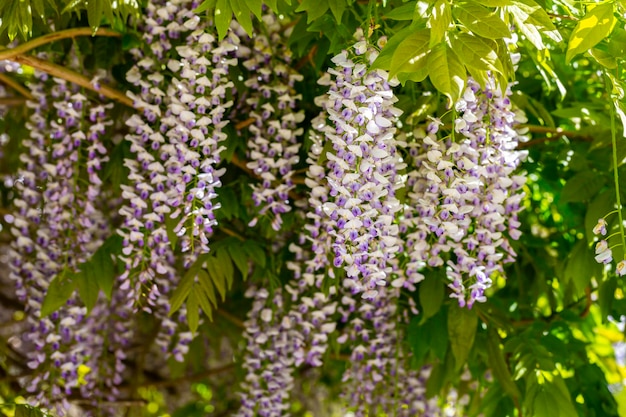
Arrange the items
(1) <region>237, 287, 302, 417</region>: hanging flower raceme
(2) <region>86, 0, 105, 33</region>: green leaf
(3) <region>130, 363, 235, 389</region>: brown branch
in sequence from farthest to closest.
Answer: (3) <region>130, 363, 235, 389</region>: brown branch, (1) <region>237, 287, 302, 417</region>: hanging flower raceme, (2) <region>86, 0, 105, 33</region>: green leaf

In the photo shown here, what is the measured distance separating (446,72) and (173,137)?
2.88 ft

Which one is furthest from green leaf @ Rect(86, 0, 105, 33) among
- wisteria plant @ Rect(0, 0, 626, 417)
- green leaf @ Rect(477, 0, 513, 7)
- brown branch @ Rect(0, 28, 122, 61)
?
green leaf @ Rect(477, 0, 513, 7)

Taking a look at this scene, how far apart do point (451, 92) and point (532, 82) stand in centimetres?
115

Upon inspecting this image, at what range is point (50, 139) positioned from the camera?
2611 mm

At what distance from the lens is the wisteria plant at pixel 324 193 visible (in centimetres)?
197

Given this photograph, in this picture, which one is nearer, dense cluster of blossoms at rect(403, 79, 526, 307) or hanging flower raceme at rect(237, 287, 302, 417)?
dense cluster of blossoms at rect(403, 79, 526, 307)

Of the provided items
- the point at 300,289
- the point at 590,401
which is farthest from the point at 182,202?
the point at 590,401

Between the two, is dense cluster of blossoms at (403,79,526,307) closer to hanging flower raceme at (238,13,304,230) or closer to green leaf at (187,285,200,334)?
hanging flower raceme at (238,13,304,230)

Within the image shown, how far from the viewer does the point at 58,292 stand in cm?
244

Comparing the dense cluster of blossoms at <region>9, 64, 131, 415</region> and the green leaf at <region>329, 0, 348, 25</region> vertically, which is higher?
the green leaf at <region>329, 0, 348, 25</region>

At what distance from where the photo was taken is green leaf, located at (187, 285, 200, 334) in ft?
7.49

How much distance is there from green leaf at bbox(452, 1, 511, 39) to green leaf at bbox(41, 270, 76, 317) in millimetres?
1355

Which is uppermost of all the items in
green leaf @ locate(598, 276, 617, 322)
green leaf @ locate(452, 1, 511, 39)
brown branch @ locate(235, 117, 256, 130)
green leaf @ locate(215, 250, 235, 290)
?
brown branch @ locate(235, 117, 256, 130)

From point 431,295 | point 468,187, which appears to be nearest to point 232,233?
point 431,295
